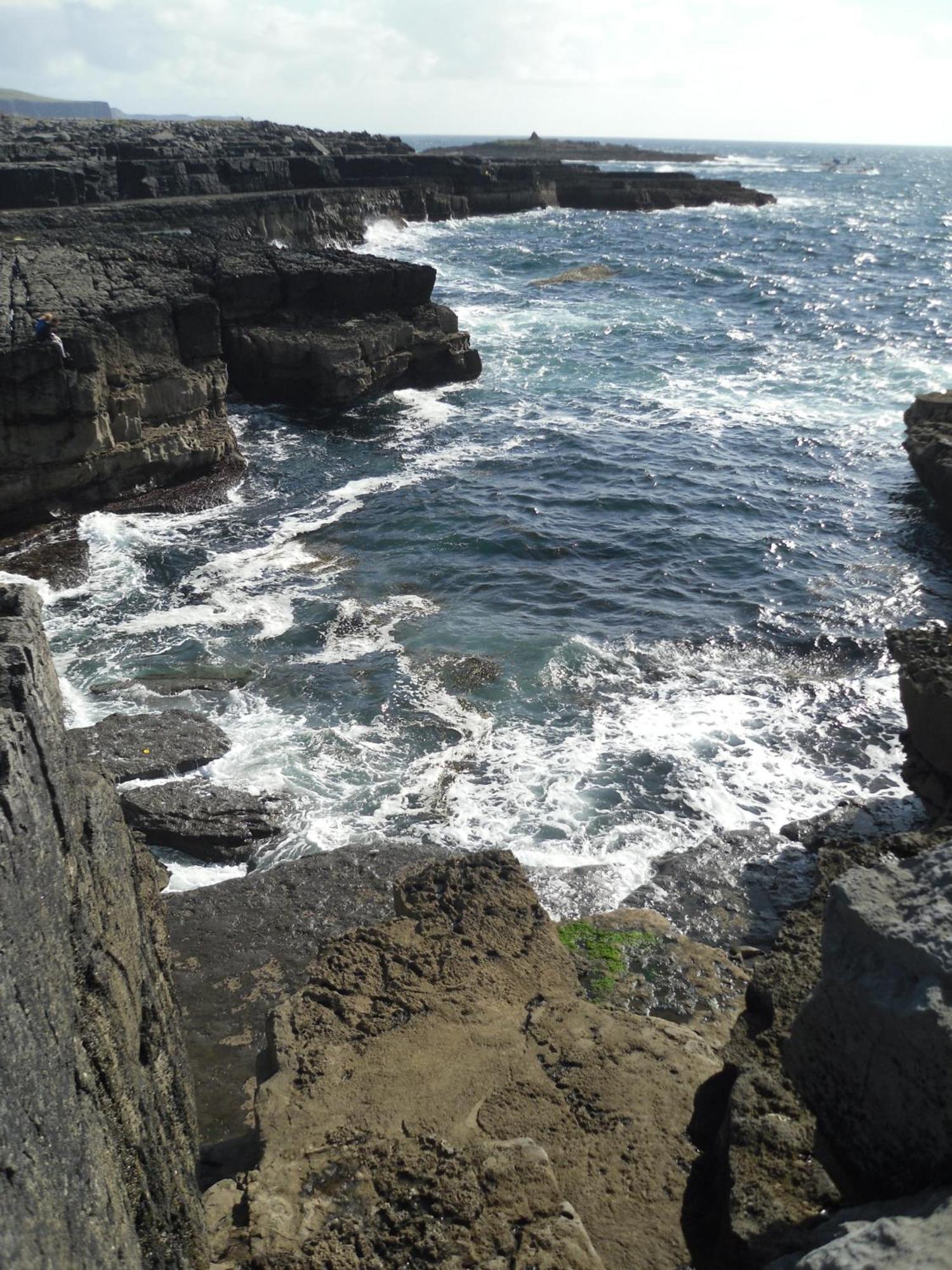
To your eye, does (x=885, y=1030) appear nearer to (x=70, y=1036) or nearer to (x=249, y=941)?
(x=70, y=1036)

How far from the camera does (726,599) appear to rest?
688 inches

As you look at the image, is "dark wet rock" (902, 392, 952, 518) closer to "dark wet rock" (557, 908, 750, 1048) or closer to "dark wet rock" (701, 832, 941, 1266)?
"dark wet rock" (557, 908, 750, 1048)

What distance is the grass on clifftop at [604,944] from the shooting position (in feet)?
28.8

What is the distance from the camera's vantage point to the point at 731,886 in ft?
35.3

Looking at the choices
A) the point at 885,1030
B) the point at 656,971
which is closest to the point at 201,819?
the point at 656,971

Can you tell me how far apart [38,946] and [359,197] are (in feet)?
190

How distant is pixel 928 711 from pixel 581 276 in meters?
38.7

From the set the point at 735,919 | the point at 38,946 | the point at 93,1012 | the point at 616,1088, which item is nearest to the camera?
the point at 38,946

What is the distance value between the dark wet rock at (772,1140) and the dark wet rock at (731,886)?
9.39 feet

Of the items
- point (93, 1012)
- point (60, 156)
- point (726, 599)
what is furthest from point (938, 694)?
point (60, 156)

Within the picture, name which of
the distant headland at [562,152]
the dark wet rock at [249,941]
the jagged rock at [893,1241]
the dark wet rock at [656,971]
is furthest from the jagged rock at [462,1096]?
the distant headland at [562,152]

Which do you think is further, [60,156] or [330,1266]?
[60,156]

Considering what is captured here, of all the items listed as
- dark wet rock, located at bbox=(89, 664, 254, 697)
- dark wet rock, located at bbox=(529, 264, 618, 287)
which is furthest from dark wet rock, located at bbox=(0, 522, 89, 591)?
dark wet rock, located at bbox=(529, 264, 618, 287)

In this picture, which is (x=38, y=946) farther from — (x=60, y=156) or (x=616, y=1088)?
(x=60, y=156)
